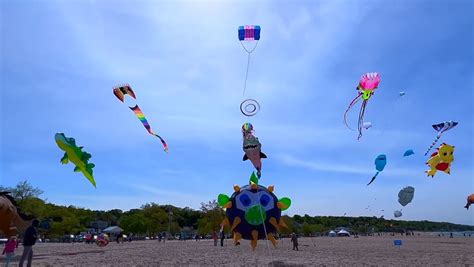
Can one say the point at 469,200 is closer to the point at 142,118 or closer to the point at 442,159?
the point at 442,159

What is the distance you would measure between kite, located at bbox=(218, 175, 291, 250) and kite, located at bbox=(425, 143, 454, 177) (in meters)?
14.6

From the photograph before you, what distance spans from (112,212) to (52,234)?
166 feet

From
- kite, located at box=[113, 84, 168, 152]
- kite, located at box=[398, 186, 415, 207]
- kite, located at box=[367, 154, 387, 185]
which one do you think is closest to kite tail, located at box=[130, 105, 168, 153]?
kite, located at box=[113, 84, 168, 152]

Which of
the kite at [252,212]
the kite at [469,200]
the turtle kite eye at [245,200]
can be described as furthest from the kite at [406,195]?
the turtle kite eye at [245,200]

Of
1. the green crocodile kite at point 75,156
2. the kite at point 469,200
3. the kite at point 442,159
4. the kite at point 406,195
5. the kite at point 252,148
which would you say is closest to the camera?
the kite at point 252,148

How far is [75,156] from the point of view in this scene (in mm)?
17141

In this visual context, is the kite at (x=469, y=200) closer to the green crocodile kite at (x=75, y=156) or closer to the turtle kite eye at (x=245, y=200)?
the turtle kite eye at (x=245, y=200)

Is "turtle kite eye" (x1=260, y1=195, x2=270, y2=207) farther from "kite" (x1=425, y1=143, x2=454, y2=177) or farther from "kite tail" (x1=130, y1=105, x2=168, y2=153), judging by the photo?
"kite" (x1=425, y1=143, x2=454, y2=177)

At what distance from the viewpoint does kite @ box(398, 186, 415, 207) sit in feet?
98.6

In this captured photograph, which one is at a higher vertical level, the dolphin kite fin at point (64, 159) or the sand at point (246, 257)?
the dolphin kite fin at point (64, 159)

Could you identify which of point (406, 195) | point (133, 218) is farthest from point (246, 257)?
point (133, 218)

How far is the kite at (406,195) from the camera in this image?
30.1 meters

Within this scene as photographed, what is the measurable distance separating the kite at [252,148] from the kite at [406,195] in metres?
18.1

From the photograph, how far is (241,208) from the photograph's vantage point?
1568 cm
